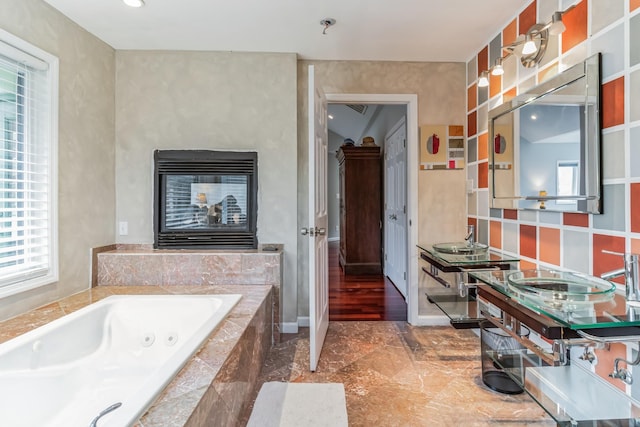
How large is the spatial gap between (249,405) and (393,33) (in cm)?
264

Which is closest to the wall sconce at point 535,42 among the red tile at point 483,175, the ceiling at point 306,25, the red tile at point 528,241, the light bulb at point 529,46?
the light bulb at point 529,46

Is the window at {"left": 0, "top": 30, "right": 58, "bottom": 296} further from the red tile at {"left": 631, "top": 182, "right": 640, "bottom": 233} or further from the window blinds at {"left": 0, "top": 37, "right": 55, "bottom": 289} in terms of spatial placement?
the red tile at {"left": 631, "top": 182, "right": 640, "bottom": 233}

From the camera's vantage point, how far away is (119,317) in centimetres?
214

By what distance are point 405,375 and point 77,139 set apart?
2760mm

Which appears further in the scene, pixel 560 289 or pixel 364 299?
pixel 364 299

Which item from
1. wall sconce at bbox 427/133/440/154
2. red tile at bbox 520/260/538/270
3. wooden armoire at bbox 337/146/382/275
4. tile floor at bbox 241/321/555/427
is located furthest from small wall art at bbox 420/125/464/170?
wooden armoire at bbox 337/146/382/275

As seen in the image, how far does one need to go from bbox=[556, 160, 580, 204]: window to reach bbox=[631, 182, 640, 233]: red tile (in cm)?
27

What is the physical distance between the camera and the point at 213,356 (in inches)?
56.1

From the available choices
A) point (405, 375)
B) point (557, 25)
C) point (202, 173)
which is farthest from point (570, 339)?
point (202, 173)

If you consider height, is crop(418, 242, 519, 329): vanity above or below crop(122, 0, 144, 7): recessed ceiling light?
below

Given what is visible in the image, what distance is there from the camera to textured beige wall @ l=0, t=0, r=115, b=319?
203cm

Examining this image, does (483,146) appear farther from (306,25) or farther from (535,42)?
(306,25)

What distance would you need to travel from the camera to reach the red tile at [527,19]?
2.09 meters

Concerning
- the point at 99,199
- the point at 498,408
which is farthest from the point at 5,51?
the point at 498,408
